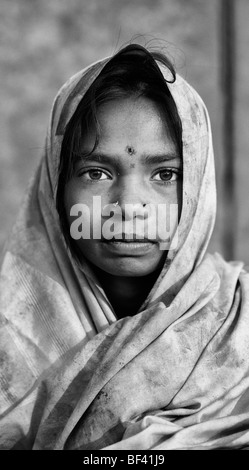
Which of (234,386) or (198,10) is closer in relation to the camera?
(234,386)

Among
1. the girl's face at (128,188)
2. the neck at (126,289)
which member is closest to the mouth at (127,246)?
the girl's face at (128,188)

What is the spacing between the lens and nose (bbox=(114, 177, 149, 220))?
2.33 meters

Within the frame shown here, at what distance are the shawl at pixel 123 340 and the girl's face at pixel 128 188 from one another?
0.20 ft

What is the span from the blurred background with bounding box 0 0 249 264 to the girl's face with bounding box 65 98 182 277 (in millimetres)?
2731

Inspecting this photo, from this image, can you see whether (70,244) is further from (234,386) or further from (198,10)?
(198,10)

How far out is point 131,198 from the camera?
233 centimetres

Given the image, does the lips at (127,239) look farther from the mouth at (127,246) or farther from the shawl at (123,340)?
the shawl at (123,340)

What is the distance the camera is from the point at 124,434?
218 cm

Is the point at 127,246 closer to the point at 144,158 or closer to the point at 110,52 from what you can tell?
the point at 144,158

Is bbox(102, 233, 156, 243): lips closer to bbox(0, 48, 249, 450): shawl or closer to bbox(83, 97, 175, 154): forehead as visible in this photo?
bbox(0, 48, 249, 450): shawl

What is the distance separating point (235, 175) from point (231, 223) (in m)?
0.29
